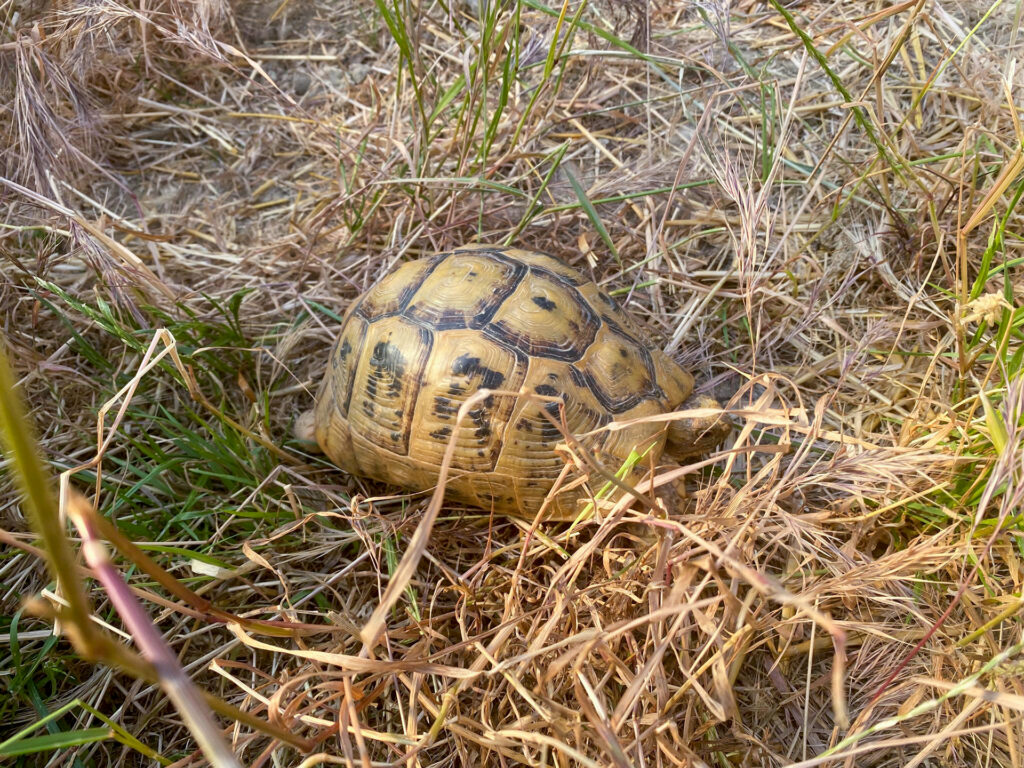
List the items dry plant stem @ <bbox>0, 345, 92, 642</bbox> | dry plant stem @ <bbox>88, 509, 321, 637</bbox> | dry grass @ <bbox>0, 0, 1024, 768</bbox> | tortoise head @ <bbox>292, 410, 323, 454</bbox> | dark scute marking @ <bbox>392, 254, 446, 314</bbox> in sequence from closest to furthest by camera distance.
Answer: dry plant stem @ <bbox>0, 345, 92, 642</bbox>, dry plant stem @ <bbox>88, 509, 321, 637</bbox>, dry grass @ <bbox>0, 0, 1024, 768</bbox>, dark scute marking @ <bbox>392, 254, 446, 314</bbox>, tortoise head @ <bbox>292, 410, 323, 454</bbox>

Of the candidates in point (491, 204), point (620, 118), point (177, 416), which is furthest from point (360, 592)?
Result: point (620, 118)

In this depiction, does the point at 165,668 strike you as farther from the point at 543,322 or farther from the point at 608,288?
the point at 608,288

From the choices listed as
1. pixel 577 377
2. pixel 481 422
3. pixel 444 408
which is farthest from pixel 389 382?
pixel 577 377

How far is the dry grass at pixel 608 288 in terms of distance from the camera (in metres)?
1.35

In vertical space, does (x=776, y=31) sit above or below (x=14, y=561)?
above

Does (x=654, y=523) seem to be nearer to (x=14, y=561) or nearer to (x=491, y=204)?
(x=491, y=204)

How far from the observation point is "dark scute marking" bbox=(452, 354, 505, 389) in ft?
5.54

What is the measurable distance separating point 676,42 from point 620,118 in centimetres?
38

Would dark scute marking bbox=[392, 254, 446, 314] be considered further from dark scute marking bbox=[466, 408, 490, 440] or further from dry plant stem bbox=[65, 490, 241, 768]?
dry plant stem bbox=[65, 490, 241, 768]

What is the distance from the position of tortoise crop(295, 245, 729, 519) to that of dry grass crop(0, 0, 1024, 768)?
15 centimetres

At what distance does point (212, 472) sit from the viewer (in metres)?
1.91

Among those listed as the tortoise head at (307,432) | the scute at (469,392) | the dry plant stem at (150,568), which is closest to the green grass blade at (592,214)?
the scute at (469,392)

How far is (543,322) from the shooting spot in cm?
173

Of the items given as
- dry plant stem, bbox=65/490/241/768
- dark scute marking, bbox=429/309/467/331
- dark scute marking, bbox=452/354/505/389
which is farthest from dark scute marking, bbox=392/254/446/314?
dry plant stem, bbox=65/490/241/768
